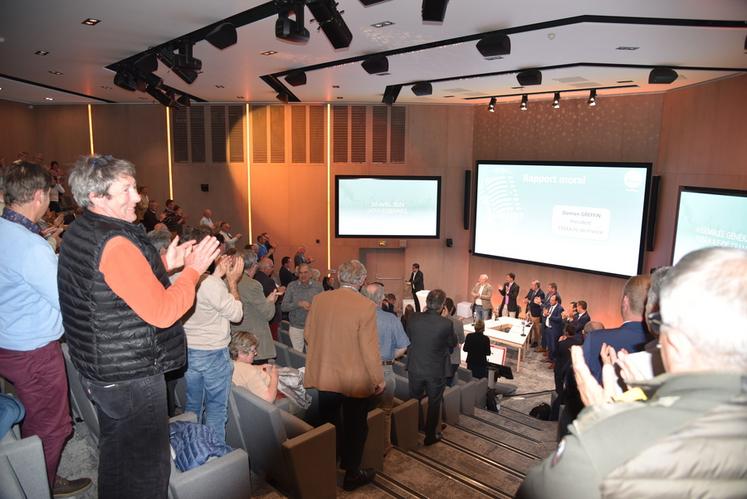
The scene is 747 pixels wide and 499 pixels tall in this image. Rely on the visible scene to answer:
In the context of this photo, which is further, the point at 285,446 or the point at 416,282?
the point at 416,282

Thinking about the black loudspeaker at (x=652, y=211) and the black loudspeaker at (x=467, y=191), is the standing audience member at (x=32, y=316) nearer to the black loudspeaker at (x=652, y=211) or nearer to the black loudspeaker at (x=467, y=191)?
the black loudspeaker at (x=652, y=211)

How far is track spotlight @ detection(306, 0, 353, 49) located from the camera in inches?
163

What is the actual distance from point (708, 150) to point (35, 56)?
31.9 feet

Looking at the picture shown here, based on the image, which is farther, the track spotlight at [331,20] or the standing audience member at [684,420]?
the track spotlight at [331,20]

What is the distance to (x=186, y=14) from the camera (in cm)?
465

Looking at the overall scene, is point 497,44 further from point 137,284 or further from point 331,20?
point 137,284

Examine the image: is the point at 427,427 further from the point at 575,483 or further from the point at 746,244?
the point at 746,244

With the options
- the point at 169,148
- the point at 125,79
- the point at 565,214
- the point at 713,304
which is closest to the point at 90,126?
the point at 169,148

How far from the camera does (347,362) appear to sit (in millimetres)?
3186

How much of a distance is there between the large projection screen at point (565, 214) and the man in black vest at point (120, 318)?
8.70 m

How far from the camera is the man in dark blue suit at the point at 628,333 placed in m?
2.61

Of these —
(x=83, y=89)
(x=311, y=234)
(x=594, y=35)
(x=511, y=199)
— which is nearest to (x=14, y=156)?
(x=83, y=89)

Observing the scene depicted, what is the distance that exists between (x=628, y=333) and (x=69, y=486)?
299 centimetres

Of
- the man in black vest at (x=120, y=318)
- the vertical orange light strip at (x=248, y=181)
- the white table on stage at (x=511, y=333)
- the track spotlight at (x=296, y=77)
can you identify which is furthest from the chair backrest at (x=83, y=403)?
the vertical orange light strip at (x=248, y=181)
